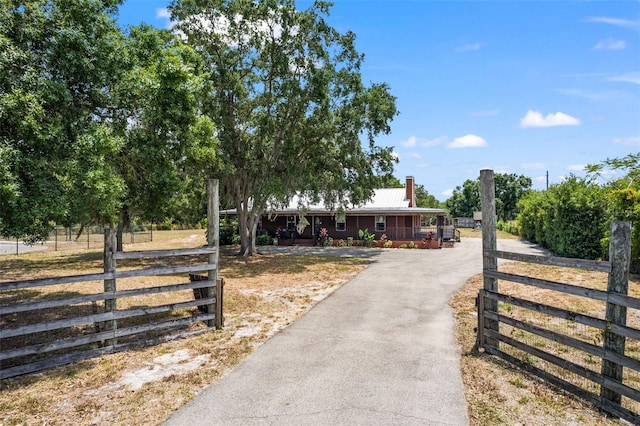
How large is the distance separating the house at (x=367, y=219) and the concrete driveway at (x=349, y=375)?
64.6ft

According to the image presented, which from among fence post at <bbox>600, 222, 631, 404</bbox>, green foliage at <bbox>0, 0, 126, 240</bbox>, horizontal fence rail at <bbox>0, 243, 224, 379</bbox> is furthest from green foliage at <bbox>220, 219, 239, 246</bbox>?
fence post at <bbox>600, 222, 631, 404</bbox>

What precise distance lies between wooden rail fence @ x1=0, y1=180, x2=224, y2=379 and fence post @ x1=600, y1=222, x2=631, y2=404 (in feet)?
21.8

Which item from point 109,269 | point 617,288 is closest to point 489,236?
point 617,288

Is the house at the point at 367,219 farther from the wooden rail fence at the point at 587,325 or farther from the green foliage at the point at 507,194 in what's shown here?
the green foliage at the point at 507,194

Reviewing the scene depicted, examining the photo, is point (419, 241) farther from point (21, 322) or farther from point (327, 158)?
point (21, 322)

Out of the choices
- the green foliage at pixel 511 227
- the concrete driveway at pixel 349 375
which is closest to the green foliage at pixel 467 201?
the green foliage at pixel 511 227

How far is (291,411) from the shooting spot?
15.6ft

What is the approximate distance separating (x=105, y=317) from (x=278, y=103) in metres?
16.0

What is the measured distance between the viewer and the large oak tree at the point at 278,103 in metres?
18.8

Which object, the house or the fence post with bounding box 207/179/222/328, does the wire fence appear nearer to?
the house

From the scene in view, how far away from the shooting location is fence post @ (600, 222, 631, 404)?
15.2 ft

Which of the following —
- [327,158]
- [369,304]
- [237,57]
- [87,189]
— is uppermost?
[237,57]

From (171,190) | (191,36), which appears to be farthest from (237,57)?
(171,190)

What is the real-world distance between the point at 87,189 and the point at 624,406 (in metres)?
8.66
